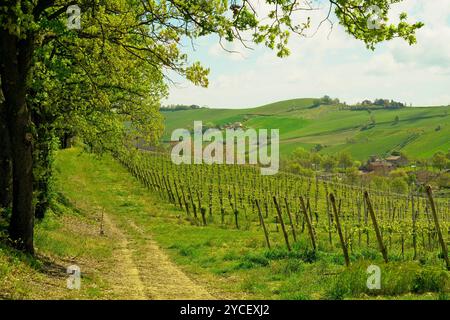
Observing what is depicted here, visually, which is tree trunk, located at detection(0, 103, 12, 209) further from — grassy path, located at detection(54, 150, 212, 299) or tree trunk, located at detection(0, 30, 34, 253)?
grassy path, located at detection(54, 150, 212, 299)

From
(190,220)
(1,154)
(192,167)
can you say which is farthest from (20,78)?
(192,167)

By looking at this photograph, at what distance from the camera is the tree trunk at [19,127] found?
1247cm

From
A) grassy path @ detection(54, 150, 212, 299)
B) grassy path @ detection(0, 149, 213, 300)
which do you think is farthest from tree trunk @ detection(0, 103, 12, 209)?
grassy path @ detection(54, 150, 212, 299)

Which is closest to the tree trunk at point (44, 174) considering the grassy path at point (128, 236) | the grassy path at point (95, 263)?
A: the grassy path at point (95, 263)

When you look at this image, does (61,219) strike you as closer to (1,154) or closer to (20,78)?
(1,154)

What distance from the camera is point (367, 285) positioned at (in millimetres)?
10617

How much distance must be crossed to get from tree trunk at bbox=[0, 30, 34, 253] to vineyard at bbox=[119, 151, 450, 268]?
891cm

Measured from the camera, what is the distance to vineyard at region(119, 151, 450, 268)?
18.2 meters

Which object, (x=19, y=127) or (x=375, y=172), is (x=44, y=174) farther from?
(x=375, y=172)

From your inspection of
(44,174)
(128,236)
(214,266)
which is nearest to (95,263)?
(214,266)

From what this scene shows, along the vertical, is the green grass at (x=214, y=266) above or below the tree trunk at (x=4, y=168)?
below

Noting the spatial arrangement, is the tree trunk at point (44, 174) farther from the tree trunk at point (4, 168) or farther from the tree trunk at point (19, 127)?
the tree trunk at point (19, 127)

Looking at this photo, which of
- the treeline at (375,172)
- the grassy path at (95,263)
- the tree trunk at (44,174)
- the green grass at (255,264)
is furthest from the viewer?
the treeline at (375,172)

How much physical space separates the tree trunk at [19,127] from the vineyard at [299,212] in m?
8.91
